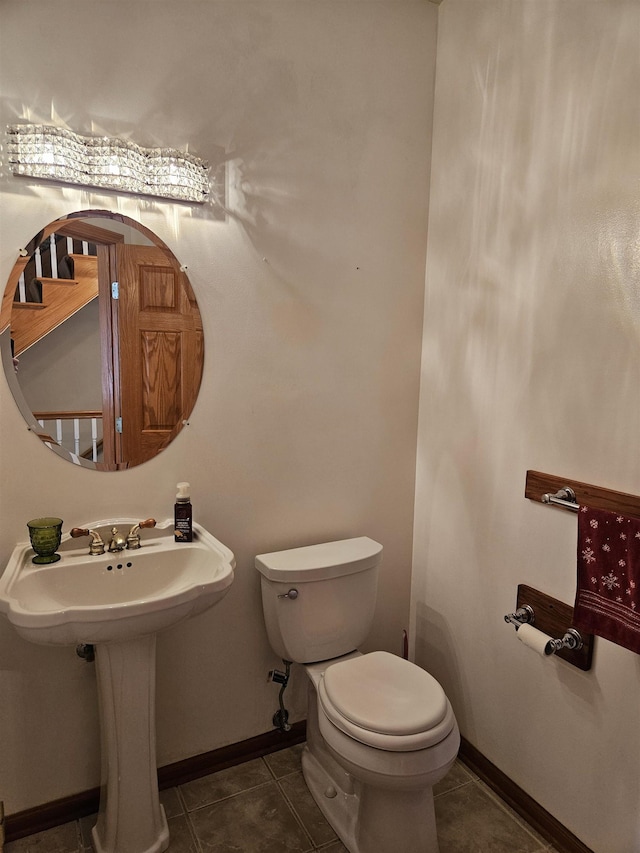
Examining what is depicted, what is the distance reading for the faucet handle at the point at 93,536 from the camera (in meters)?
1.65

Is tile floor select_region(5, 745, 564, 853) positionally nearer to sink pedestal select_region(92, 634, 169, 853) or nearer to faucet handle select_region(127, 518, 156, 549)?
sink pedestal select_region(92, 634, 169, 853)

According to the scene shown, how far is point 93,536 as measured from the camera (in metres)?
1.67

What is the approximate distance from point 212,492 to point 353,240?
1.04 meters

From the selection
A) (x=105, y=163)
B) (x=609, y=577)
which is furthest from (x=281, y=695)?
(x=105, y=163)

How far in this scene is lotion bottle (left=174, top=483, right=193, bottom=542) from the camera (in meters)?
1.75

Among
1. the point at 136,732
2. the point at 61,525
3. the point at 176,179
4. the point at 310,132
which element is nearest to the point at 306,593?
the point at 136,732

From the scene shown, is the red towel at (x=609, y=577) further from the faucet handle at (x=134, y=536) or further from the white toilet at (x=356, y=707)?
the faucet handle at (x=134, y=536)

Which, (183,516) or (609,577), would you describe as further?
(183,516)

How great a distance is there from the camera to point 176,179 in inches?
66.0

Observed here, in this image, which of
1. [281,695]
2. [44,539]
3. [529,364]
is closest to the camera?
[44,539]

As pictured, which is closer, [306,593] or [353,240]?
[306,593]

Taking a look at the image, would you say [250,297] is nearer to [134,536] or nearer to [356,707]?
[134,536]

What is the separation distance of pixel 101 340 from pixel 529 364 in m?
1.31

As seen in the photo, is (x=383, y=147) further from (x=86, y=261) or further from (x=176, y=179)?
(x=86, y=261)
